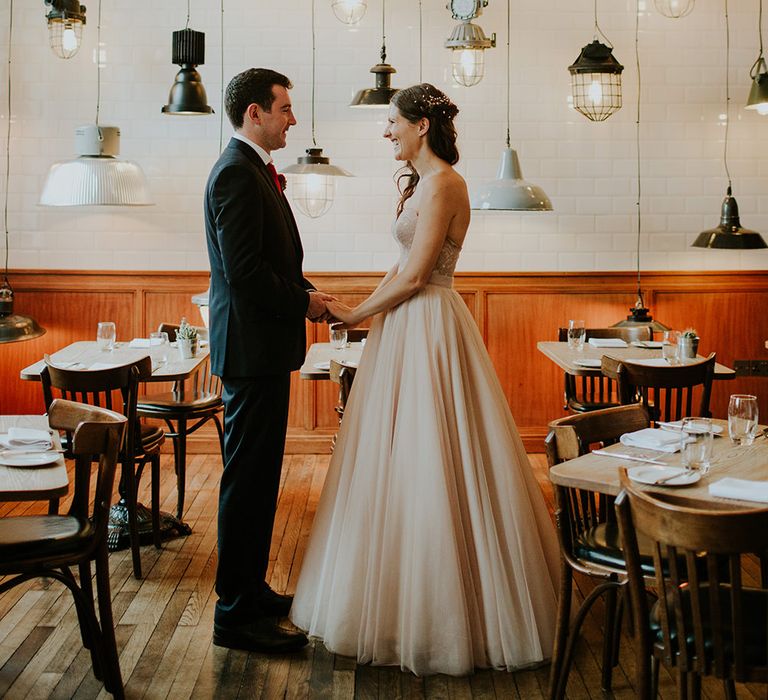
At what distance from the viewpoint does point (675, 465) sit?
10.2 feet

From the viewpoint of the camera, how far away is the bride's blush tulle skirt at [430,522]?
3.57 meters

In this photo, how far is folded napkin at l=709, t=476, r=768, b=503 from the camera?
8.98ft

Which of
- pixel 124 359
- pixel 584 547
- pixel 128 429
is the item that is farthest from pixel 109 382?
pixel 584 547

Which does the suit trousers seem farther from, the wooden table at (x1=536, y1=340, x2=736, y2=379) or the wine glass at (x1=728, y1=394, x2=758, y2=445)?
the wooden table at (x1=536, y1=340, x2=736, y2=379)

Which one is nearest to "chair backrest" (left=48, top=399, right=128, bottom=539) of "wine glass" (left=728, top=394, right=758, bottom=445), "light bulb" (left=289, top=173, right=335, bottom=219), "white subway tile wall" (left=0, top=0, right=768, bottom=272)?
"wine glass" (left=728, top=394, right=758, bottom=445)

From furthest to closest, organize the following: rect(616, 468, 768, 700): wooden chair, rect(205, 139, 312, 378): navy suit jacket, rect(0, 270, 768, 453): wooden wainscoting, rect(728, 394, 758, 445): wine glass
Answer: rect(0, 270, 768, 453): wooden wainscoting < rect(205, 139, 312, 378): navy suit jacket < rect(728, 394, 758, 445): wine glass < rect(616, 468, 768, 700): wooden chair

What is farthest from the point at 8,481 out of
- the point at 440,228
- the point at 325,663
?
the point at 440,228

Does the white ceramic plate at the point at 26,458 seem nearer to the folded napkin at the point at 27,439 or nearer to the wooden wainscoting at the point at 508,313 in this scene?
the folded napkin at the point at 27,439

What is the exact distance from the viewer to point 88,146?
6.13 meters

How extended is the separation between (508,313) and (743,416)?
13.0 ft

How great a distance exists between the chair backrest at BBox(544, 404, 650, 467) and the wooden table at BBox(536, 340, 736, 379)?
1.72 metres

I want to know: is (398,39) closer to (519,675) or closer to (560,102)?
(560,102)

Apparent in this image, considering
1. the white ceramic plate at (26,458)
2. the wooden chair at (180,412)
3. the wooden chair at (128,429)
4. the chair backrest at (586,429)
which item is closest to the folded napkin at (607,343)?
the wooden chair at (180,412)

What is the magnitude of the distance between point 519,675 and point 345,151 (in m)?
4.29
